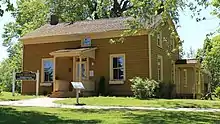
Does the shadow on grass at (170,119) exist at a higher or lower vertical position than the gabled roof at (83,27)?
lower

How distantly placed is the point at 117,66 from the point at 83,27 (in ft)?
17.1

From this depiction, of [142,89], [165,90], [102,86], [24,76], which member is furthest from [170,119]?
[165,90]

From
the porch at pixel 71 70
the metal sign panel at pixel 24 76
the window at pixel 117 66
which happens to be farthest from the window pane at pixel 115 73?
the metal sign panel at pixel 24 76

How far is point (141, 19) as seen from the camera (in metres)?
21.8

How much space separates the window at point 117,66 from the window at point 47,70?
17.4 ft

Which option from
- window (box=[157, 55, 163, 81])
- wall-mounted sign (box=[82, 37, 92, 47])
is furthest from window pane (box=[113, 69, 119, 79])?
window (box=[157, 55, 163, 81])

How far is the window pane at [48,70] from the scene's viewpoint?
96.8 ft

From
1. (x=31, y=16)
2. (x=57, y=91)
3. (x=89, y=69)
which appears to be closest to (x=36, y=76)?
(x=57, y=91)

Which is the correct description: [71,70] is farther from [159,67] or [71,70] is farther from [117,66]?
[159,67]

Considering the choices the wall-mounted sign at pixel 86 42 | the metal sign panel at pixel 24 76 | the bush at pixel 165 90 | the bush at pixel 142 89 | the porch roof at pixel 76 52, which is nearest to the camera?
the bush at pixel 142 89

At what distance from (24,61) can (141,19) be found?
43.0ft

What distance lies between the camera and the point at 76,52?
26094mm

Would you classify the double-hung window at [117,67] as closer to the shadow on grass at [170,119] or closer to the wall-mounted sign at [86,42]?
the wall-mounted sign at [86,42]

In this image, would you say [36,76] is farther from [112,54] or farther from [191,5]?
[191,5]
